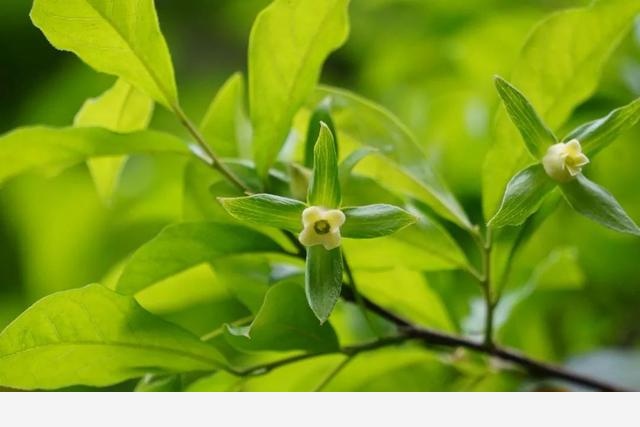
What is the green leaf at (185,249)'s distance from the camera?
0.44m

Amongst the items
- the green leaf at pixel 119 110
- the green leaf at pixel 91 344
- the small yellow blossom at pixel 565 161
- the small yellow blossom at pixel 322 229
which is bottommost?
the green leaf at pixel 91 344

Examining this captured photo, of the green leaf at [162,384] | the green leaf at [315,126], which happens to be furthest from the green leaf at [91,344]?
the green leaf at [315,126]

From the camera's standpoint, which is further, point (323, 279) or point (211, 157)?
point (211, 157)

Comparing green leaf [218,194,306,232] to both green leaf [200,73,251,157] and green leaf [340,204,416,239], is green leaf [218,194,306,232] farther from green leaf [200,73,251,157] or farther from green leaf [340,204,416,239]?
green leaf [200,73,251,157]

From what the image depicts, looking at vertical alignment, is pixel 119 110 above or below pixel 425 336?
above

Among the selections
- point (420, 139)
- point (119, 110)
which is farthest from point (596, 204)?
point (420, 139)

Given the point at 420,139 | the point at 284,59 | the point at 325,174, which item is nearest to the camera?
the point at 325,174

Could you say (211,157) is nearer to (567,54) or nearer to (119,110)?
(119,110)

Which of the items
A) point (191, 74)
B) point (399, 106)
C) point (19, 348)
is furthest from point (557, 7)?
point (191, 74)

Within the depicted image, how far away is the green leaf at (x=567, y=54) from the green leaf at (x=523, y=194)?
3.9 inches

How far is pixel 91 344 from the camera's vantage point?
406 mm

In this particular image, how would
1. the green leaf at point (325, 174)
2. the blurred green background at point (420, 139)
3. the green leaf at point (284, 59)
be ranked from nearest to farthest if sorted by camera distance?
the green leaf at point (325, 174)
the green leaf at point (284, 59)
the blurred green background at point (420, 139)

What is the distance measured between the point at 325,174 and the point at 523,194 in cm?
8

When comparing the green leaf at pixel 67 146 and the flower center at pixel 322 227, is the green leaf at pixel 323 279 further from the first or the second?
the green leaf at pixel 67 146
